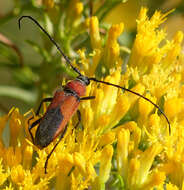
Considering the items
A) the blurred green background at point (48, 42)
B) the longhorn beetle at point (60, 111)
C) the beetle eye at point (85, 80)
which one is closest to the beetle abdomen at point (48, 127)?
the longhorn beetle at point (60, 111)

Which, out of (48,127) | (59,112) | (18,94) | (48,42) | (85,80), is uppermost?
(48,42)

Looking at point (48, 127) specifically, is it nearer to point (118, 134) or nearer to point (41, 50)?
point (118, 134)

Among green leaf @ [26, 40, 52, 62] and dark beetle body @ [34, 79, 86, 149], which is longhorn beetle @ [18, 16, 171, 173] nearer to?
dark beetle body @ [34, 79, 86, 149]

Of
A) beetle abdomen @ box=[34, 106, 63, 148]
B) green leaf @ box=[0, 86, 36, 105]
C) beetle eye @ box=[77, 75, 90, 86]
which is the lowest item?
beetle abdomen @ box=[34, 106, 63, 148]

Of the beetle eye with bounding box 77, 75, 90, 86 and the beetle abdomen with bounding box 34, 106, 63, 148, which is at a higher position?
the beetle eye with bounding box 77, 75, 90, 86

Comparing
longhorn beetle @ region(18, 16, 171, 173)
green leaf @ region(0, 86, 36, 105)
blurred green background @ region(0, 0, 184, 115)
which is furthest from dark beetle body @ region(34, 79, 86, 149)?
green leaf @ region(0, 86, 36, 105)

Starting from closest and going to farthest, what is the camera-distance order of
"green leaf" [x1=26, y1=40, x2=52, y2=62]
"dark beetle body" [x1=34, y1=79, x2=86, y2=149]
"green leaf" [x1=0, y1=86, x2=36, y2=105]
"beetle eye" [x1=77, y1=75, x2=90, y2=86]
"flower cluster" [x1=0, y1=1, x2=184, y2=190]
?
"flower cluster" [x1=0, y1=1, x2=184, y2=190], "dark beetle body" [x1=34, y1=79, x2=86, y2=149], "beetle eye" [x1=77, y1=75, x2=90, y2=86], "green leaf" [x1=26, y1=40, x2=52, y2=62], "green leaf" [x1=0, y1=86, x2=36, y2=105]

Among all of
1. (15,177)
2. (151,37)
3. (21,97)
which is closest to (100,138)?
(15,177)

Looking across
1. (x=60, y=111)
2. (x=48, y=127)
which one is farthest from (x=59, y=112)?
(x=48, y=127)
